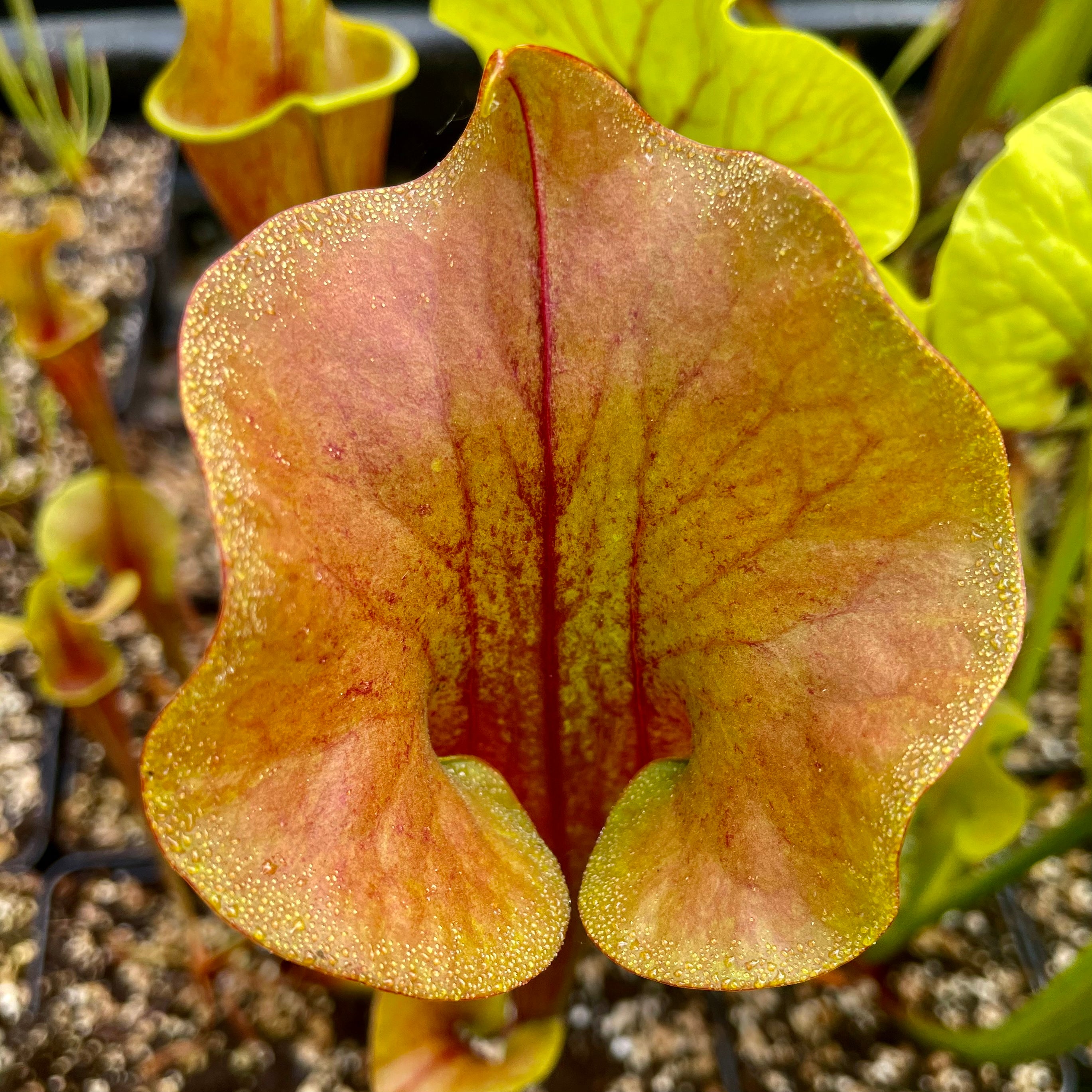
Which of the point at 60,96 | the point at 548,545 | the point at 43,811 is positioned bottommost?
the point at 43,811

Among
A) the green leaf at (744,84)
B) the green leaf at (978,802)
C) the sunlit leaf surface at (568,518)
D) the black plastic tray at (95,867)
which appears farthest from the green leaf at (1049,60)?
the black plastic tray at (95,867)

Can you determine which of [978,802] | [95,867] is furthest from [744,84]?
[95,867]

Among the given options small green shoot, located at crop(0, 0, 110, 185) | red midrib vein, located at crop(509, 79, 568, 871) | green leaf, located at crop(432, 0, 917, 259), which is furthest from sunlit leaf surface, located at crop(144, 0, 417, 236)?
small green shoot, located at crop(0, 0, 110, 185)

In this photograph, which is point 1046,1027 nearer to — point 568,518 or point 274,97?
point 568,518

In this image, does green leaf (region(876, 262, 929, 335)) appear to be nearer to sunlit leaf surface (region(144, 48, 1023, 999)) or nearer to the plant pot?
sunlit leaf surface (region(144, 48, 1023, 999))

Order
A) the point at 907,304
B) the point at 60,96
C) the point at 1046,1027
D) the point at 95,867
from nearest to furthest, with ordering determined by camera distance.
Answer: the point at 907,304 < the point at 1046,1027 < the point at 95,867 < the point at 60,96

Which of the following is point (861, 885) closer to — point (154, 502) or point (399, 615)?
point (399, 615)

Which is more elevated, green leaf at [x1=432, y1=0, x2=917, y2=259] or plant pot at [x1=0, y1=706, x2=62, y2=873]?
green leaf at [x1=432, y1=0, x2=917, y2=259]
